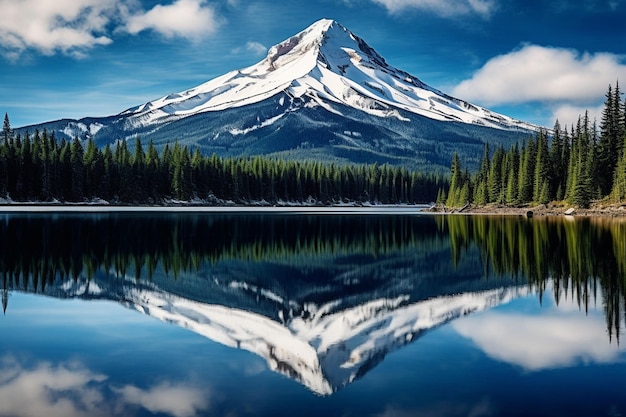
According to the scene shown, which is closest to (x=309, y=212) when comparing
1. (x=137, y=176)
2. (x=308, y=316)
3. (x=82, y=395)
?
(x=137, y=176)

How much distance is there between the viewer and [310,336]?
50.2ft

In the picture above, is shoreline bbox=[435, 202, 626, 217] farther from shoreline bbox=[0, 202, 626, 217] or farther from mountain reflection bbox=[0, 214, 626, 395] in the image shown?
mountain reflection bbox=[0, 214, 626, 395]

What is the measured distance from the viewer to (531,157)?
366 feet

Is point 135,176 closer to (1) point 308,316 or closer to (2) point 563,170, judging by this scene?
(2) point 563,170

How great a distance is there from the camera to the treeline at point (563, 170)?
91.4m

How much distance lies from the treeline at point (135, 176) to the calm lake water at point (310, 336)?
95.1 metres

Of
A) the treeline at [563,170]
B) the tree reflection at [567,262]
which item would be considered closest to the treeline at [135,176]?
the treeline at [563,170]

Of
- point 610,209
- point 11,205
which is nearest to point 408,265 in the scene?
point 610,209

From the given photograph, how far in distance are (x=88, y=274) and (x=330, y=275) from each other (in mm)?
10387

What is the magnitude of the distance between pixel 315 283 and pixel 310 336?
31.4 feet

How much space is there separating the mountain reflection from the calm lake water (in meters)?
0.10

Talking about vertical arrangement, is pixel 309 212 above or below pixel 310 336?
above

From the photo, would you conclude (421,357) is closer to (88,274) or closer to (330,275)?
(330,275)

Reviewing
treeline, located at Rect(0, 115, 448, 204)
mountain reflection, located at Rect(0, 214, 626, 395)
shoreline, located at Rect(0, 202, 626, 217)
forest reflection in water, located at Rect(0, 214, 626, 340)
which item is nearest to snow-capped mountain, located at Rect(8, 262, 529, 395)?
mountain reflection, located at Rect(0, 214, 626, 395)
